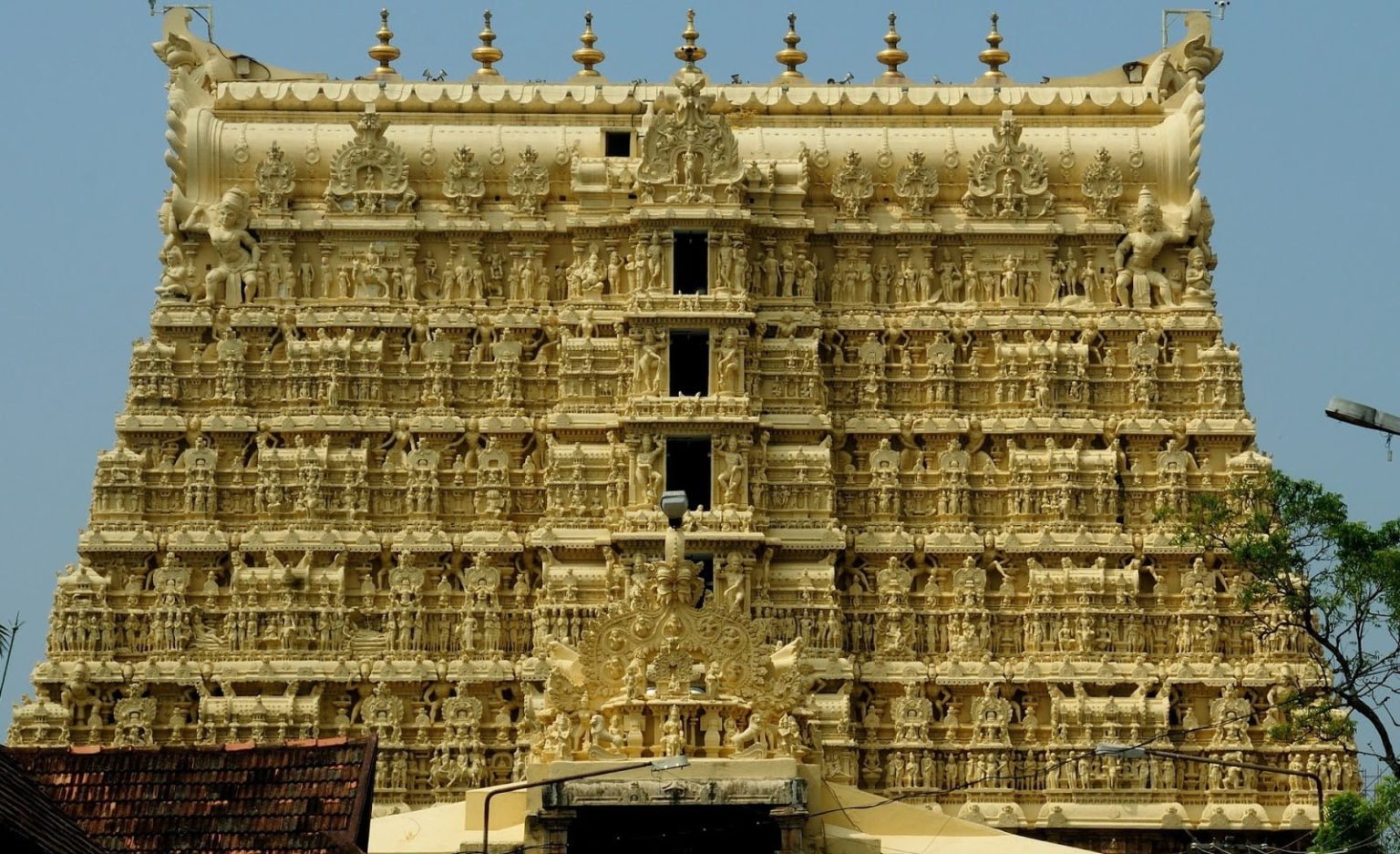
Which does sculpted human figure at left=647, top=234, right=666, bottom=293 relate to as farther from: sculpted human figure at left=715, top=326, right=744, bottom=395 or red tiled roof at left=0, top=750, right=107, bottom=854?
red tiled roof at left=0, top=750, right=107, bottom=854

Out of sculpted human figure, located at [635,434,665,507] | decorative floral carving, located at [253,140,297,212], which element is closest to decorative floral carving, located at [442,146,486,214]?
decorative floral carving, located at [253,140,297,212]

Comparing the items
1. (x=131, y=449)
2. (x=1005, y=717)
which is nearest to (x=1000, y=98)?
(x=1005, y=717)

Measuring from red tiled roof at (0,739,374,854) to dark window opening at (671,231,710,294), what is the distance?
1150 inches

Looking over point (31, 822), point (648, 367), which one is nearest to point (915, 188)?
point (648, 367)

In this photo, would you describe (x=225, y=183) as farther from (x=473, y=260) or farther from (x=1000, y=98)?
(x=1000, y=98)

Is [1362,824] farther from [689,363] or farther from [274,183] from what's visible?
[274,183]

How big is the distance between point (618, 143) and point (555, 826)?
27.2 meters

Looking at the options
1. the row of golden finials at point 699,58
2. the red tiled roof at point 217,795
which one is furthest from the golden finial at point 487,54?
the red tiled roof at point 217,795

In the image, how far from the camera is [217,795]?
60438 millimetres

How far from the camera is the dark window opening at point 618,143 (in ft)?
302

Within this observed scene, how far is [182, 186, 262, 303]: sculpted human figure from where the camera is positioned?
9038cm

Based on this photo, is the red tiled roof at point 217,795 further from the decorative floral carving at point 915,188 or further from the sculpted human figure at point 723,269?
the decorative floral carving at point 915,188

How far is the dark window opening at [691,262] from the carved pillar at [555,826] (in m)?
22.5

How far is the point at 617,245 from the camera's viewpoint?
90.2 m
